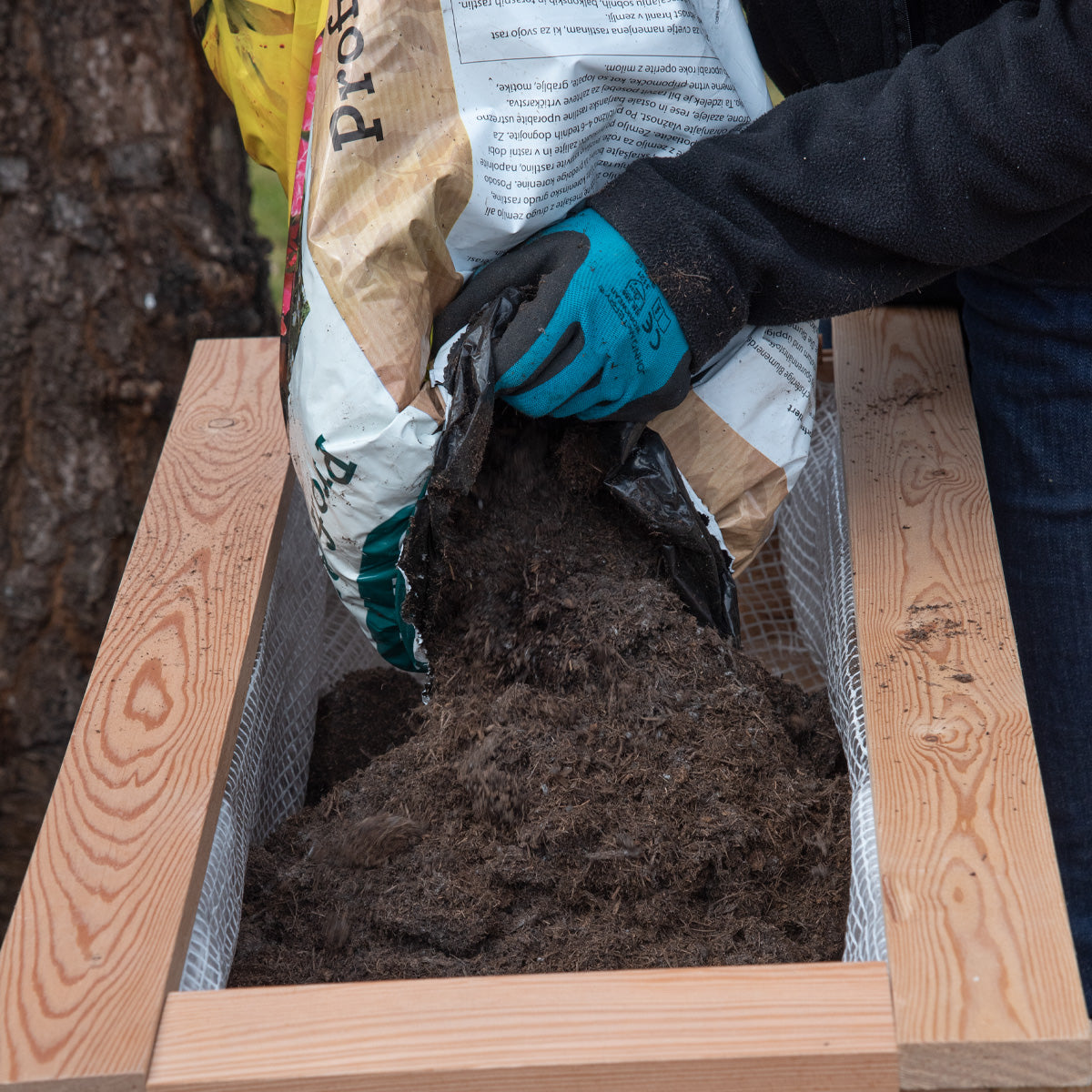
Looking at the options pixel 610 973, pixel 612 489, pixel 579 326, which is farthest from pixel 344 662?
pixel 610 973

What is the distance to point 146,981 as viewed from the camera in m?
0.68

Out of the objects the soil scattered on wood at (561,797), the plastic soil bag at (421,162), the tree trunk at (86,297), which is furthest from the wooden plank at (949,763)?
the tree trunk at (86,297)

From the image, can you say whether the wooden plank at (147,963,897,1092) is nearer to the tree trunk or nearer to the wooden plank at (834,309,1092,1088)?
the wooden plank at (834,309,1092,1088)

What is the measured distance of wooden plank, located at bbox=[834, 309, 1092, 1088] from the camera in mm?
614

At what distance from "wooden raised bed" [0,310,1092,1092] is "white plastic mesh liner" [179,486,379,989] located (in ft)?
0.15

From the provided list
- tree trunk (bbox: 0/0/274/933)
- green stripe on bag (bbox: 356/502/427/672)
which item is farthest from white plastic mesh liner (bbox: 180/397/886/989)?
tree trunk (bbox: 0/0/274/933)

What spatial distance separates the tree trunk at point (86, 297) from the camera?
1.51m

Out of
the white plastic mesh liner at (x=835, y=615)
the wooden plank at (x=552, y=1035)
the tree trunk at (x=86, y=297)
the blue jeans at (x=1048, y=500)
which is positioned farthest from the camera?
the tree trunk at (x=86, y=297)

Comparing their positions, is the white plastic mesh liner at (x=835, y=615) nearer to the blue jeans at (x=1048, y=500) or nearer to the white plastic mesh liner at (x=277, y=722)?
the blue jeans at (x=1048, y=500)

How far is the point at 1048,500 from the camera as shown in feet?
3.66

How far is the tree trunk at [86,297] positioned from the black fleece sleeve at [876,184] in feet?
3.02

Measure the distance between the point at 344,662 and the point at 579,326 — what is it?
2.43 feet

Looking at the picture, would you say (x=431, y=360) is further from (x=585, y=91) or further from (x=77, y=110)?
(x=77, y=110)

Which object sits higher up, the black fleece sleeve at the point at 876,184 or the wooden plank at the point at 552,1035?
the black fleece sleeve at the point at 876,184
